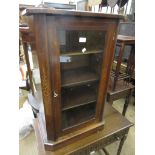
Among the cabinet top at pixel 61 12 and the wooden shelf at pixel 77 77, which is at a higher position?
the cabinet top at pixel 61 12

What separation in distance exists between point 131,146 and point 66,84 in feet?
4.75

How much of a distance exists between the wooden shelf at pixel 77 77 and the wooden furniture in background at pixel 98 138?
1.47 ft

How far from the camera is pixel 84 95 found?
1.02 m

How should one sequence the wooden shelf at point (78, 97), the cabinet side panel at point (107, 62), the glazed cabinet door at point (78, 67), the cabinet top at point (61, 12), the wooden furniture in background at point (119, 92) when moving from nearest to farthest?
the cabinet top at point (61, 12)
the glazed cabinet door at point (78, 67)
the cabinet side panel at point (107, 62)
the wooden shelf at point (78, 97)
the wooden furniture in background at point (119, 92)

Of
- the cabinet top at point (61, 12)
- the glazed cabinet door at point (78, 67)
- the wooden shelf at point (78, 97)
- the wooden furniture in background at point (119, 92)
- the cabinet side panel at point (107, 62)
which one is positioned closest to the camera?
the cabinet top at point (61, 12)

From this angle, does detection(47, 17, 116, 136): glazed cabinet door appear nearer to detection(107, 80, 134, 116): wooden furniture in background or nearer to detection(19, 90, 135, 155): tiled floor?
detection(107, 80, 134, 116): wooden furniture in background

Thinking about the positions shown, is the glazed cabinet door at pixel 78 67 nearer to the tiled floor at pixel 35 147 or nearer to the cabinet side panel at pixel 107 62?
the cabinet side panel at pixel 107 62

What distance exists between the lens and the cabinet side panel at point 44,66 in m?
0.62

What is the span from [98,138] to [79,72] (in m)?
0.52

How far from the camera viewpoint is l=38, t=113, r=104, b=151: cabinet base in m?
0.93

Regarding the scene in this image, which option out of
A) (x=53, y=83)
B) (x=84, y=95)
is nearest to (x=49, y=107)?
(x=53, y=83)

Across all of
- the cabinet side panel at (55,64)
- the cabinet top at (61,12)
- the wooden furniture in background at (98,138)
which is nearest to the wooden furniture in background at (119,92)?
the wooden furniture in background at (98,138)

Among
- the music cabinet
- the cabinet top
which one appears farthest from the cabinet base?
the cabinet top
